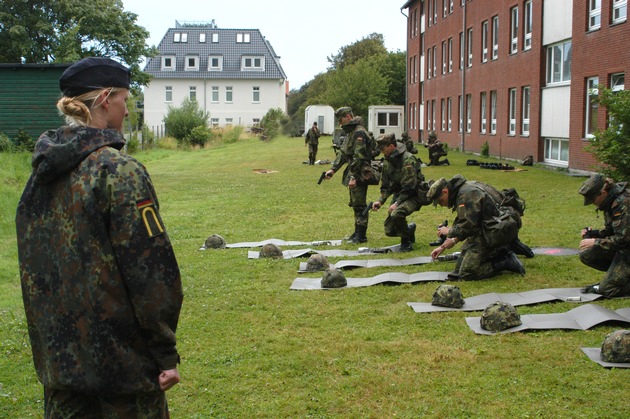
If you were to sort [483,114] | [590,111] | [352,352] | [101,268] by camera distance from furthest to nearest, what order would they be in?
[483,114], [590,111], [352,352], [101,268]

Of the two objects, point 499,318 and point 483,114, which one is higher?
point 483,114

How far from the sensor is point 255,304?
9602 mm

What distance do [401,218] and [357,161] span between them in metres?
1.66

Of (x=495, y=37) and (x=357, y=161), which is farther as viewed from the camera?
(x=495, y=37)

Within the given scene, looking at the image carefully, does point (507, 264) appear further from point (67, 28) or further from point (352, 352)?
point (67, 28)

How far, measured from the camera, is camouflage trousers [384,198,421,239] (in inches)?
506

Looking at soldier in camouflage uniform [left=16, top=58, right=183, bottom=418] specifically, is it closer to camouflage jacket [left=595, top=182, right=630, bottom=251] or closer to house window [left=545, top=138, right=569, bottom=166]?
camouflage jacket [left=595, top=182, right=630, bottom=251]

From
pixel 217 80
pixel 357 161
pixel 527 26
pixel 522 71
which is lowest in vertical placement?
pixel 357 161

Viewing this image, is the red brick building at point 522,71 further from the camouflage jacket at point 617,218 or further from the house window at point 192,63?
the house window at point 192,63

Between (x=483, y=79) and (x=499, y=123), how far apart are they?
3.88m

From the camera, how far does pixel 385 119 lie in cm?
6106

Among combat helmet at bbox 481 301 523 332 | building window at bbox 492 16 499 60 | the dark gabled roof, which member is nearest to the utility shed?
building window at bbox 492 16 499 60

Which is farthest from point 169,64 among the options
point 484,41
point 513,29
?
point 513,29

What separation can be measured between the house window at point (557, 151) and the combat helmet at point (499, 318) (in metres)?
22.8
